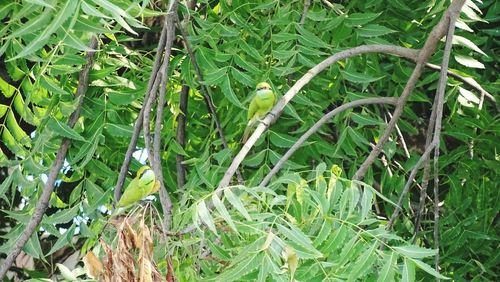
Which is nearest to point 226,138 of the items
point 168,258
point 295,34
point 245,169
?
point 245,169

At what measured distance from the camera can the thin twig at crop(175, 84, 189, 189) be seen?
3275 millimetres

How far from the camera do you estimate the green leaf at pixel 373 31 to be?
315cm

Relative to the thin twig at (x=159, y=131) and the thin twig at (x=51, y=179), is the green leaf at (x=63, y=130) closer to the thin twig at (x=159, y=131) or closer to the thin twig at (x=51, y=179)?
the thin twig at (x=51, y=179)

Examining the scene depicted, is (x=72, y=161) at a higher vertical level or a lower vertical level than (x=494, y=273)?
higher

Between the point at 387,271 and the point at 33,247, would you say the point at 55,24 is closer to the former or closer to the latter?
the point at 387,271

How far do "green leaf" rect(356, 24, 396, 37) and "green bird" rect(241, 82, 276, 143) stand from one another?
0.39 meters

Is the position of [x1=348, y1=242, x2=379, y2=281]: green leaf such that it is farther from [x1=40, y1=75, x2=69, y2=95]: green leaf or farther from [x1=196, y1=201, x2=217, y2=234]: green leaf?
[x1=40, y1=75, x2=69, y2=95]: green leaf

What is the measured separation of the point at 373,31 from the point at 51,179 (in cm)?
100

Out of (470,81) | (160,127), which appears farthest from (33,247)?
(470,81)

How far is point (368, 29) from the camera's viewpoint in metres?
3.18

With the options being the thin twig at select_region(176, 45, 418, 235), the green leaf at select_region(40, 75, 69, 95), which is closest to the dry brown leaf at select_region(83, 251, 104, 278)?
the thin twig at select_region(176, 45, 418, 235)

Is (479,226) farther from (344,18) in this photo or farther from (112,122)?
(112,122)

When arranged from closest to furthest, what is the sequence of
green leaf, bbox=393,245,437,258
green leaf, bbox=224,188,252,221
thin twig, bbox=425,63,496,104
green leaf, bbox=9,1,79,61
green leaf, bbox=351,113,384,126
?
1. green leaf, bbox=9,1,79,61
2. green leaf, bbox=224,188,252,221
3. green leaf, bbox=393,245,437,258
4. green leaf, bbox=351,113,384,126
5. thin twig, bbox=425,63,496,104

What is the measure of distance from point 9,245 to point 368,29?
3.87 ft
